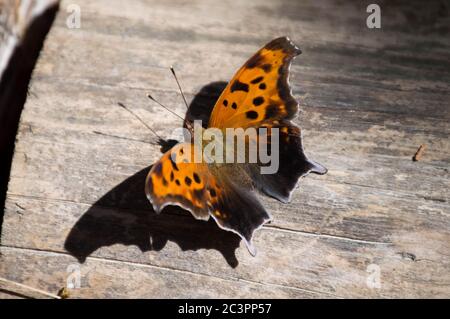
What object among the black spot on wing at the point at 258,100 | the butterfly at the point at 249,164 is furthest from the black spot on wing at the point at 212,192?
the black spot on wing at the point at 258,100

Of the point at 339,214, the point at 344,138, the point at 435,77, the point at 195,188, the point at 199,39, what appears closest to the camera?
the point at 195,188

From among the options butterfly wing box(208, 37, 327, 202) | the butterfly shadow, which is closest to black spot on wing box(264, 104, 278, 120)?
butterfly wing box(208, 37, 327, 202)

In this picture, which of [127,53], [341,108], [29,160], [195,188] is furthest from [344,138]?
[29,160]

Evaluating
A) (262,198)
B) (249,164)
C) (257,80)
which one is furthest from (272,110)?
(262,198)

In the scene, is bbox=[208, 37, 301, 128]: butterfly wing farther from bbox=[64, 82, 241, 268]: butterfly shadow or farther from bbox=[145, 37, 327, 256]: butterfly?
bbox=[64, 82, 241, 268]: butterfly shadow

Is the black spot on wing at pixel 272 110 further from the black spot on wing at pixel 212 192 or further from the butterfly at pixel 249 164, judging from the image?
the black spot on wing at pixel 212 192

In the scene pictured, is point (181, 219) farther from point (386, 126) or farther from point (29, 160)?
Answer: point (386, 126)

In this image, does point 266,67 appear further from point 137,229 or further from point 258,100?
point 137,229

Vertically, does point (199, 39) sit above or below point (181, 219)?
above
